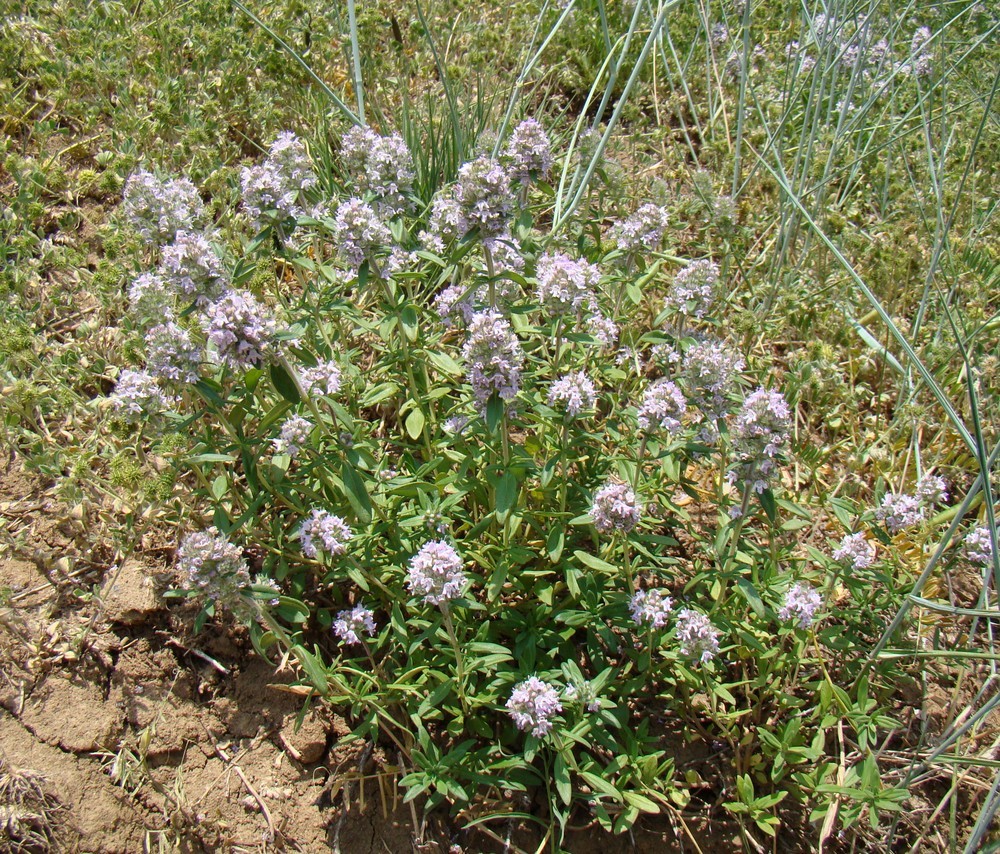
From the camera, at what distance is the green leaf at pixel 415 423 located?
Result: 9.60 ft

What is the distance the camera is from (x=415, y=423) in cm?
296

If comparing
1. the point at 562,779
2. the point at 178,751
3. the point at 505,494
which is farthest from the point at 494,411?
the point at 178,751

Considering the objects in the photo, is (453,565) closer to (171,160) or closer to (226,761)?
(226,761)

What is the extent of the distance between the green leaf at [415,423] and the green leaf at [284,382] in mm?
536

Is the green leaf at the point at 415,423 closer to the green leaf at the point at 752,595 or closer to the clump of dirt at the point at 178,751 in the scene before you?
the clump of dirt at the point at 178,751

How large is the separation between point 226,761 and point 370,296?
216 cm

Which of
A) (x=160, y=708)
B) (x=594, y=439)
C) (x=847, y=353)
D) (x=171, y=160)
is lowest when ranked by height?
(x=847, y=353)

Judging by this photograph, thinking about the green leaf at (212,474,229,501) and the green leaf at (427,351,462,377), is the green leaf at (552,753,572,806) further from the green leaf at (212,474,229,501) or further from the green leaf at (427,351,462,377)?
the green leaf at (212,474,229,501)

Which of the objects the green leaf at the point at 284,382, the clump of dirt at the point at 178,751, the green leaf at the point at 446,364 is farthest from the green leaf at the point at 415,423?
the clump of dirt at the point at 178,751

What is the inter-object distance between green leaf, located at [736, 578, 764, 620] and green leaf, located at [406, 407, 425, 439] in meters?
1.16

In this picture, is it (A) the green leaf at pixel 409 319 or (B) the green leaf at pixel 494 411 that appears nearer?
(B) the green leaf at pixel 494 411

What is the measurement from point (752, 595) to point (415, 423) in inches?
48.9

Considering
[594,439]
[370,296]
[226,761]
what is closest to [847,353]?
[594,439]

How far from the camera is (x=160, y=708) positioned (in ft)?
9.75
